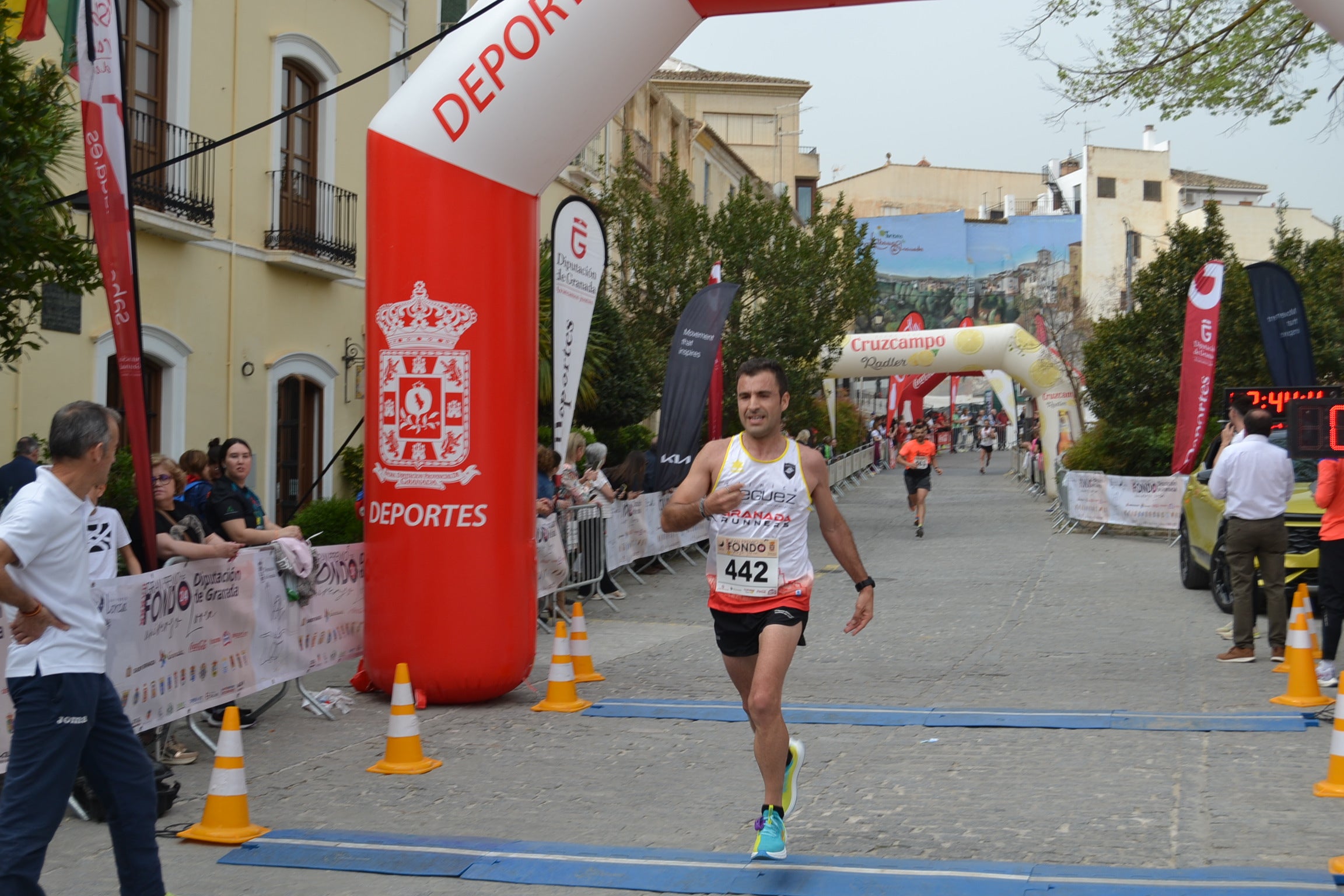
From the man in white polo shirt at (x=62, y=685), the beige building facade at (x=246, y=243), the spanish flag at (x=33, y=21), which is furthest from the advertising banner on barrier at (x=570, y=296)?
the man in white polo shirt at (x=62, y=685)

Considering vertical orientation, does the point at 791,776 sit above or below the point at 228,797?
above

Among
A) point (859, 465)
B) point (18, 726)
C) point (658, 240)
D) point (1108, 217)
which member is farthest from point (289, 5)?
point (1108, 217)

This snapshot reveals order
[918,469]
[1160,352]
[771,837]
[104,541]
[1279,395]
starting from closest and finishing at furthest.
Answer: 1. [771,837]
2. [104,541]
3. [1279,395]
4. [918,469]
5. [1160,352]

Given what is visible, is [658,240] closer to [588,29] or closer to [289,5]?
[289,5]

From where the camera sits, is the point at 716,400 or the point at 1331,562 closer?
the point at 1331,562

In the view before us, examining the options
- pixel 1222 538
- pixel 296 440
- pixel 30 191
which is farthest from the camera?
pixel 296 440

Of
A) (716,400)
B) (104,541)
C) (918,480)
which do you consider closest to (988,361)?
(918,480)

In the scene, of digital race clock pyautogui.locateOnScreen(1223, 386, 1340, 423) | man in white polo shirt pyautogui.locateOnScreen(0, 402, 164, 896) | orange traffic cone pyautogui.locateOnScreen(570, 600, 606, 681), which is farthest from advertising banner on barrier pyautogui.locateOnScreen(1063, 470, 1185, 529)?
man in white polo shirt pyautogui.locateOnScreen(0, 402, 164, 896)

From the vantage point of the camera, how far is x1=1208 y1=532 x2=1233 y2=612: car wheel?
41.9 feet

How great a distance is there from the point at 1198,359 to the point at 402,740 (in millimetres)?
15742

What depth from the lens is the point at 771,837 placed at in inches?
203

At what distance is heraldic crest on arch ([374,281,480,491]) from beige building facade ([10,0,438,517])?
5.02 metres

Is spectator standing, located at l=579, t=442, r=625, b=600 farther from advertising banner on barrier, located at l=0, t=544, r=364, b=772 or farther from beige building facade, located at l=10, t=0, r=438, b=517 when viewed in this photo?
advertising banner on barrier, located at l=0, t=544, r=364, b=772

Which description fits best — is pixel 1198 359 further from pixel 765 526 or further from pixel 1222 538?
pixel 765 526
